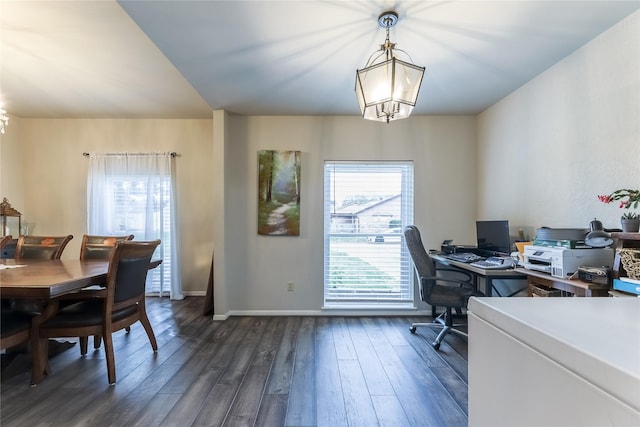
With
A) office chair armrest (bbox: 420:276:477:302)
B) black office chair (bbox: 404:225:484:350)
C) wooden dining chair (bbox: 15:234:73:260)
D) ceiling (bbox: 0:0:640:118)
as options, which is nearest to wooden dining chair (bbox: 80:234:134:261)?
wooden dining chair (bbox: 15:234:73:260)

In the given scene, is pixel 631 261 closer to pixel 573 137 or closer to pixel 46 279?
pixel 573 137

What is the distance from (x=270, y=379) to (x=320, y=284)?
1518 mm

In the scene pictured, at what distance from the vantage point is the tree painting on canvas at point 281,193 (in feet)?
11.3

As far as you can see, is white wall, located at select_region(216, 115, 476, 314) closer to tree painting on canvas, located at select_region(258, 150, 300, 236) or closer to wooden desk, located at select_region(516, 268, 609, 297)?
tree painting on canvas, located at select_region(258, 150, 300, 236)

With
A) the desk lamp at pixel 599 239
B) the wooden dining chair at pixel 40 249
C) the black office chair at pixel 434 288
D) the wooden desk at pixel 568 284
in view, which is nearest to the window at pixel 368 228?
the black office chair at pixel 434 288

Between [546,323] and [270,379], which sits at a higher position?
[546,323]

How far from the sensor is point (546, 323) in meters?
0.62

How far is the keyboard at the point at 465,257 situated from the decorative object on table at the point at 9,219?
5595mm

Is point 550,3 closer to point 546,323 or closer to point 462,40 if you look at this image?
point 462,40

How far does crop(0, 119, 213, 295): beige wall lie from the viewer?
4.16 meters

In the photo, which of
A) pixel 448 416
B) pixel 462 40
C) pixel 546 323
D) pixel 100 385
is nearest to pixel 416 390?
pixel 448 416

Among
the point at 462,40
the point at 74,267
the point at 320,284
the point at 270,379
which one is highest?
the point at 462,40

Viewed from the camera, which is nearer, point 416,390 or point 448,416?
point 448,416

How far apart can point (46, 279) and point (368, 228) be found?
2962mm
